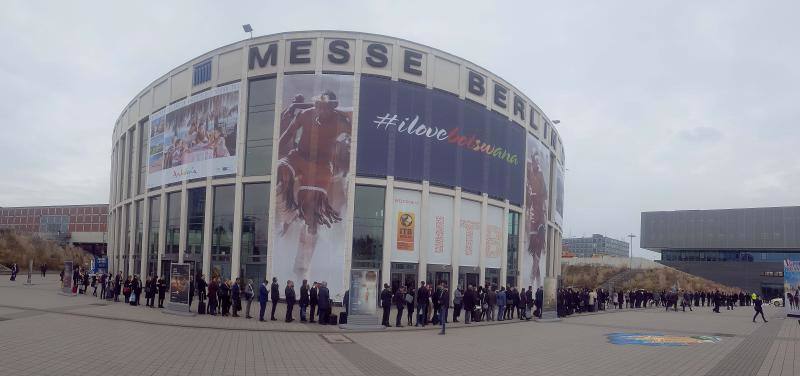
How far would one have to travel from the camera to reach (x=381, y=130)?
33875 mm

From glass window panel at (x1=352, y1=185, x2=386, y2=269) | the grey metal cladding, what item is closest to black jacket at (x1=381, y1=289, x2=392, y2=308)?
glass window panel at (x1=352, y1=185, x2=386, y2=269)

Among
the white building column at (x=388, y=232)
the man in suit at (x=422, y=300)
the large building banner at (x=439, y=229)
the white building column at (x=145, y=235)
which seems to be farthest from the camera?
the white building column at (x=145, y=235)

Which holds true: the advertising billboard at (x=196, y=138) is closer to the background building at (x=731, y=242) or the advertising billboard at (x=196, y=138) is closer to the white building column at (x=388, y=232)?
the white building column at (x=388, y=232)

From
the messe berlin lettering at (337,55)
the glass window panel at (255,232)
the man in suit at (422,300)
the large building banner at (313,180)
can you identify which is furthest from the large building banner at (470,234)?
the man in suit at (422,300)

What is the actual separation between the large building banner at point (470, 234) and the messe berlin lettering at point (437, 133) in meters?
3.62

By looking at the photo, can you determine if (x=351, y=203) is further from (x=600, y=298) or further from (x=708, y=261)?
(x=708, y=261)

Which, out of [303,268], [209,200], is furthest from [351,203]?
[209,200]

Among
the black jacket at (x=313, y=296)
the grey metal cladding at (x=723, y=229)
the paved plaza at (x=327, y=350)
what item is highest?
the grey metal cladding at (x=723, y=229)

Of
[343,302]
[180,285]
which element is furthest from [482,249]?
[180,285]

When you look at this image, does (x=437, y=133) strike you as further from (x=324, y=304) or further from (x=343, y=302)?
(x=324, y=304)

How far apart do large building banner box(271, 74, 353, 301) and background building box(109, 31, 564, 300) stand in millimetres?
65

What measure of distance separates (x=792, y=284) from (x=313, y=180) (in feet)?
92.2

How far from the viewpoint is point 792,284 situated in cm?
3444

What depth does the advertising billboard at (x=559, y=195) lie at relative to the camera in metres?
55.1
